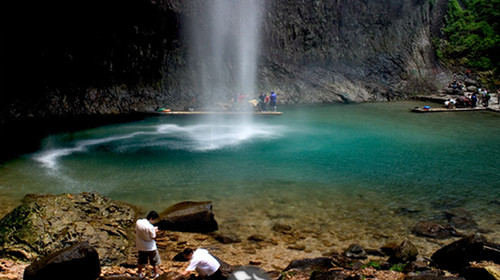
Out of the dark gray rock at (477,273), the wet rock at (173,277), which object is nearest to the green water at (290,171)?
the dark gray rock at (477,273)

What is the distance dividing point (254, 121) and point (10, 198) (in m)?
19.2

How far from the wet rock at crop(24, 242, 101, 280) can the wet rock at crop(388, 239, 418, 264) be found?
276 inches

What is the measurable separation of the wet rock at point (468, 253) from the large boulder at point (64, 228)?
793 centimetres

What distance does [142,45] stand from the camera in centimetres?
3291

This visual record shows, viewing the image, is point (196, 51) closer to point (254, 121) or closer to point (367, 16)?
point (254, 121)

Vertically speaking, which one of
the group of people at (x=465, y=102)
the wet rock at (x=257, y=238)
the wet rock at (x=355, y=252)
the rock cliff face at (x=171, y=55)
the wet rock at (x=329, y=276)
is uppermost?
the rock cliff face at (x=171, y=55)

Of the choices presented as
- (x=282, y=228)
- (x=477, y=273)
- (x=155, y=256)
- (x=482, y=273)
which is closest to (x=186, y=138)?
(x=282, y=228)

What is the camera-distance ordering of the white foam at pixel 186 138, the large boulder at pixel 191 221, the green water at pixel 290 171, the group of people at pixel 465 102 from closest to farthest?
the large boulder at pixel 191 221, the green water at pixel 290 171, the white foam at pixel 186 138, the group of people at pixel 465 102

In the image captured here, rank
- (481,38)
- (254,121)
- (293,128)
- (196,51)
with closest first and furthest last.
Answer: (293,128)
(254,121)
(196,51)
(481,38)

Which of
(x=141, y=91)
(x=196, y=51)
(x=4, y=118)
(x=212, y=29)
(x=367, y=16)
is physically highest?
(x=367, y=16)

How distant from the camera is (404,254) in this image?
9.02 metres

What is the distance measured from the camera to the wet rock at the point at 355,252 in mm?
9445

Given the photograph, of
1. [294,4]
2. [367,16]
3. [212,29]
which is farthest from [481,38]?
[212,29]

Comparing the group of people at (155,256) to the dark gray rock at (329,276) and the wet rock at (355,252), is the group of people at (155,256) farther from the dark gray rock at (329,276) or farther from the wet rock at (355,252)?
the wet rock at (355,252)
